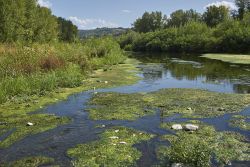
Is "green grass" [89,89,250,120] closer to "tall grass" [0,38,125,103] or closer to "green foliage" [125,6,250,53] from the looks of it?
"tall grass" [0,38,125,103]

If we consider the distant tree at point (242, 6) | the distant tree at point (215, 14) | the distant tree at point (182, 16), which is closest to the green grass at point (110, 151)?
the distant tree at point (242, 6)

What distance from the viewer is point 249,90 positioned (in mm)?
18828

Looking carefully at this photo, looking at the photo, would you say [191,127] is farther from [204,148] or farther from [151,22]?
[151,22]

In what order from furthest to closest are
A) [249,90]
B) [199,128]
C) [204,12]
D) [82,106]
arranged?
1. [204,12]
2. [249,90]
3. [82,106]
4. [199,128]

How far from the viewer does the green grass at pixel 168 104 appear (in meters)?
12.9

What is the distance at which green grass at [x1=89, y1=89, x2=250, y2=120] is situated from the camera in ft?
42.3

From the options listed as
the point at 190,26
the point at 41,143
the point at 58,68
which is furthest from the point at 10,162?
the point at 190,26

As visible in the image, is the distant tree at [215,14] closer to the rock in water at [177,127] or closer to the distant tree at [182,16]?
the distant tree at [182,16]

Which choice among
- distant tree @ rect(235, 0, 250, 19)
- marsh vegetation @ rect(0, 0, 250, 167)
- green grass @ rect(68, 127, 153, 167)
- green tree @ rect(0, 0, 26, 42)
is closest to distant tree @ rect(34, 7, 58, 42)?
green tree @ rect(0, 0, 26, 42)

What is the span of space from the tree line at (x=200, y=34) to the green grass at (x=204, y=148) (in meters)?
46.8

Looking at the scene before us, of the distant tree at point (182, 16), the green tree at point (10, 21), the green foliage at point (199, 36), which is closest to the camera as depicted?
the green tree at point (10, 21)

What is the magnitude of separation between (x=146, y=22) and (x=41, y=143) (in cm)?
11764

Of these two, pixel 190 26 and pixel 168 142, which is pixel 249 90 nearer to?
pixel 168 142

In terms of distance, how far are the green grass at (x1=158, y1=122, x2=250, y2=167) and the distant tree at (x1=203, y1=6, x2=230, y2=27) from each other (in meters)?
85.4
